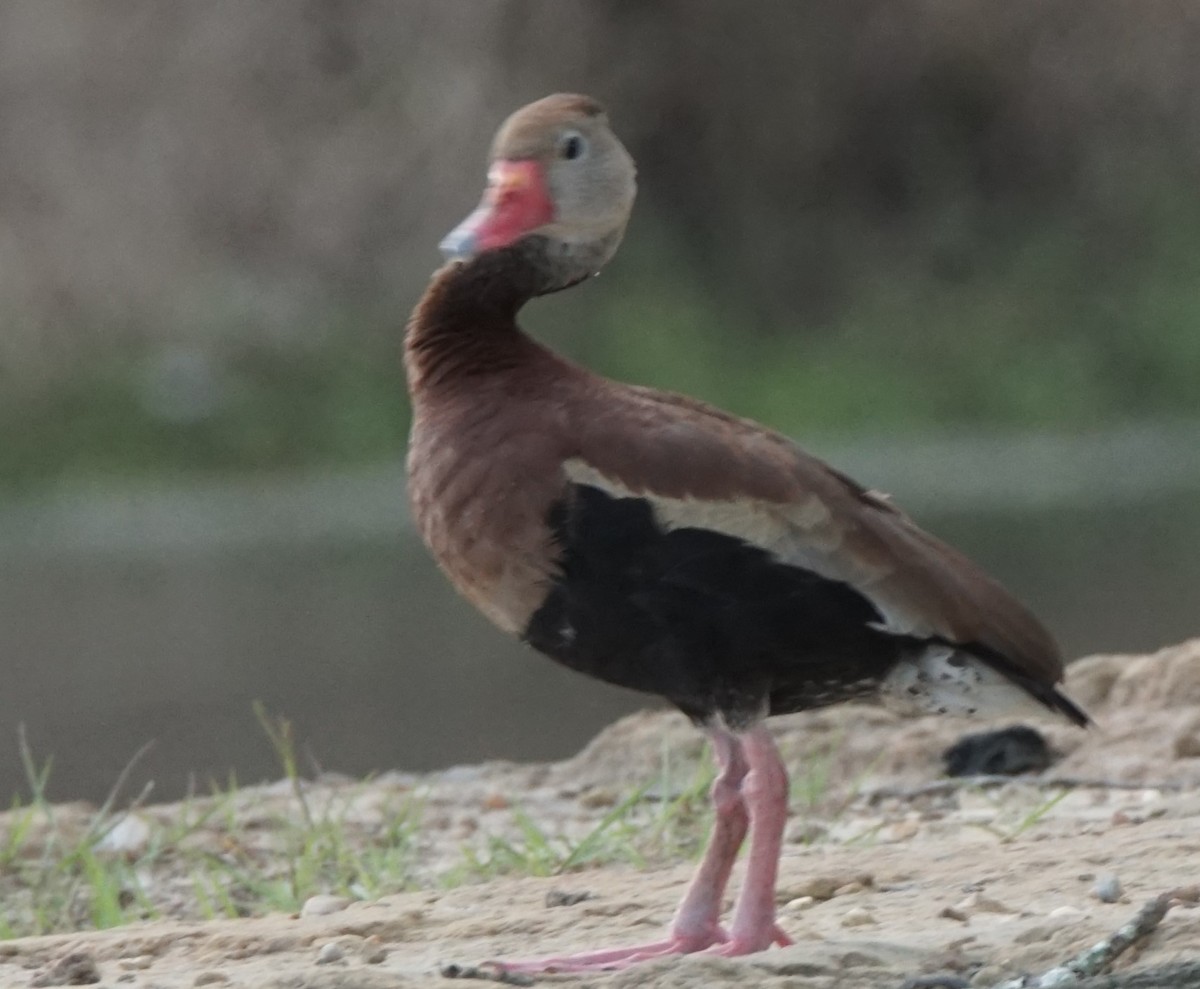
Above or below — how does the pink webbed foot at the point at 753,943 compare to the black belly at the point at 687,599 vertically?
below

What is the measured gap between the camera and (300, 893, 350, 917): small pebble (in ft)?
12.6

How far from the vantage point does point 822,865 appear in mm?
3838

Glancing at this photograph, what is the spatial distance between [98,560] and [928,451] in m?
4.94

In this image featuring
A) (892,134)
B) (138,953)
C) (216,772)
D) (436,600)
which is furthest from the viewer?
(892,134)

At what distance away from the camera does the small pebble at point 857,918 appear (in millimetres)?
3242

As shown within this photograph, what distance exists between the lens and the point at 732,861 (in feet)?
11.1

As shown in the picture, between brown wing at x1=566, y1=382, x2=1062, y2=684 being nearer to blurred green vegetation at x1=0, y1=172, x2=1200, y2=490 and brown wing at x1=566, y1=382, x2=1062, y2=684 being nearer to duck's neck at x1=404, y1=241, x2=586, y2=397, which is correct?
duck's neck at x1=404, y1=241, x2=586, y2=397

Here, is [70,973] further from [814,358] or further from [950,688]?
[814,358]

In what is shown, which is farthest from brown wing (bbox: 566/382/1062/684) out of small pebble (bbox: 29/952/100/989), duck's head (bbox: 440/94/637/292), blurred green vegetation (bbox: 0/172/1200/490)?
blurred green vegetation (bbox: 0/172/1200/490)

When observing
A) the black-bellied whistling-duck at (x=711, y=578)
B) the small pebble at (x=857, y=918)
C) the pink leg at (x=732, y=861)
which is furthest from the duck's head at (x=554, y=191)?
the small pebble at (x=857, y=918)

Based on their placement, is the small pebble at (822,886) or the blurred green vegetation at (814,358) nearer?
the small pebble at (822,886)

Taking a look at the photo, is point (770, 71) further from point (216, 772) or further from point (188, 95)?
point (216, 772)

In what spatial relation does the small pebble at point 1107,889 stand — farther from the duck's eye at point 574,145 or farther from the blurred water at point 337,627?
the blurred water at point 337,627

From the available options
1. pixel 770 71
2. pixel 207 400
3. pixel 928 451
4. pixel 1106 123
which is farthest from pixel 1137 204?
pixel 207 400
